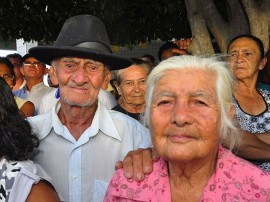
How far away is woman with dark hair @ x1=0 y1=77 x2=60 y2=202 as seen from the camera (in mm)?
2191

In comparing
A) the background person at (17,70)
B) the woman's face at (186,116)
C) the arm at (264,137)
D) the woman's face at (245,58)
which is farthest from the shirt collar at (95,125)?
the background person at (17,70)

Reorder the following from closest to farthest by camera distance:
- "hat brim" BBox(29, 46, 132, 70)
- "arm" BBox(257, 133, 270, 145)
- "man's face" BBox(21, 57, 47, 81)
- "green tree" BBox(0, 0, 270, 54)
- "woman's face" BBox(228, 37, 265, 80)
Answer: "hat brim" BBox(29, 46, 132, 70), "arm" BBox(257, 133, 270, 145), "woman's face" BBox(228, 37, 265, 80), "green tree" BBox(0, 0, 270, 54), "man's face" BBox(21, 57, 47, 81)

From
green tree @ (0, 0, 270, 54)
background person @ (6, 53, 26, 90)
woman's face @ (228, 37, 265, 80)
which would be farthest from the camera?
background person @ (6, 53, 26, 90)

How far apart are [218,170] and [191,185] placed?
143mm

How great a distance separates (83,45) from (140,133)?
0.62m

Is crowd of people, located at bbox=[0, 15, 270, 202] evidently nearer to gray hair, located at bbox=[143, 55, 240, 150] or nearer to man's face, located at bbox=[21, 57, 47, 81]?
gray hair, located at bbox=[143, 55, 240, 150]

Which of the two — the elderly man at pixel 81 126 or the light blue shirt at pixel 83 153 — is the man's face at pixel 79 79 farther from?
the light blue shirt at pixel 83 153

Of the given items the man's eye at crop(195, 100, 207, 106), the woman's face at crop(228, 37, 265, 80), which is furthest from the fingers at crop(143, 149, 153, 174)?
the woman's face at crop(228, 37, 265, 80)

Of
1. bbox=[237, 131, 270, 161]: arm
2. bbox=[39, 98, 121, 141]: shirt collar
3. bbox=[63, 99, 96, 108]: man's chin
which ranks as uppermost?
bbox=[63, 99, 96, 108]: man's chin

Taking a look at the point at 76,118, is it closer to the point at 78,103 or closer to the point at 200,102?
the point at 78,103

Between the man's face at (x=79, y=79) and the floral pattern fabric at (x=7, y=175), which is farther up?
the man's face at (x=79, y=79)

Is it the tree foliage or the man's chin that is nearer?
the man's chin

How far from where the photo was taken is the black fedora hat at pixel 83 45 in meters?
2.72

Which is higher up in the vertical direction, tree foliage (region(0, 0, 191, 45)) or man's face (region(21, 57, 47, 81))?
tree foliage (region(0, 0, 191, 45))
